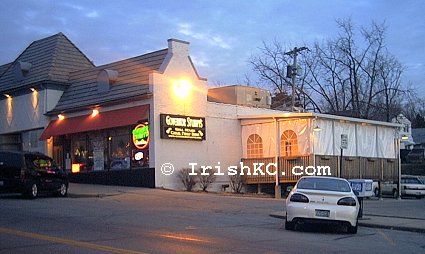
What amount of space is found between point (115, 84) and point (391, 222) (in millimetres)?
18341

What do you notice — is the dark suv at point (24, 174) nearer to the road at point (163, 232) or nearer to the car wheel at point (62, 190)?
the road at point (163, 232)

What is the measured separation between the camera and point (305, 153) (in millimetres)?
31641

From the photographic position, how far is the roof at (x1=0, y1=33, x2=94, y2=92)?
35.2 metres

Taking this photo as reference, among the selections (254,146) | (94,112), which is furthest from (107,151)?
(254,146)

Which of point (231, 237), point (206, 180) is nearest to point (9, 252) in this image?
point (231, 237)

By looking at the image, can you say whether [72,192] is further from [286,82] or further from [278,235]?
[286,82]

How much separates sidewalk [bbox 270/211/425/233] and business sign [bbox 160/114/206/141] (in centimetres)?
1053

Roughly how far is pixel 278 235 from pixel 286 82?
4262cm

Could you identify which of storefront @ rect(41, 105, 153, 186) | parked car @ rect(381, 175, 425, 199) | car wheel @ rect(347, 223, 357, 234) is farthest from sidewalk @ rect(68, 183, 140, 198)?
parked car @ rect(381, 175, 425, 199)

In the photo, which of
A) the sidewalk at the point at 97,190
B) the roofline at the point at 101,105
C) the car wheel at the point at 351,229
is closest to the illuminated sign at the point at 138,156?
the sidewalk at the point at 97,190

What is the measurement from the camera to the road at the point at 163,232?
36.8ft

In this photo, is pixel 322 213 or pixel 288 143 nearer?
pixel 322 213

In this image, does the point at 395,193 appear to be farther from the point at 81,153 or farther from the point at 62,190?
the point at 62,190

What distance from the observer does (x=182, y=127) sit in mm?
30234
